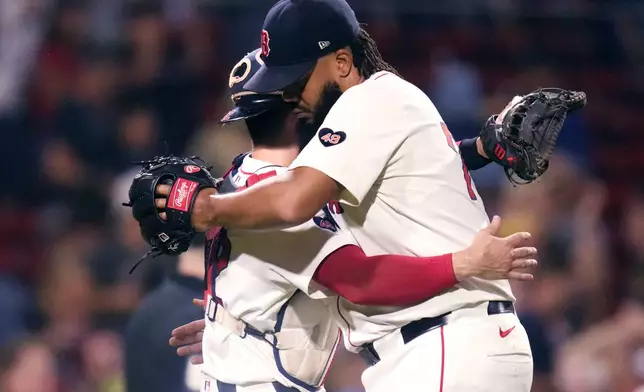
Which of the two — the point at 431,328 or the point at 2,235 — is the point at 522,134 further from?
the point at 2,235

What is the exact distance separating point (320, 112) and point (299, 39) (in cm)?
23

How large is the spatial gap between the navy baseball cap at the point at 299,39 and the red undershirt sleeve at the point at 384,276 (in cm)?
55

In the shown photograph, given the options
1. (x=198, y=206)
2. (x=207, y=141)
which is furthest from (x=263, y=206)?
(x=207, y=141)

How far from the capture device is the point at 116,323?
24.4ft

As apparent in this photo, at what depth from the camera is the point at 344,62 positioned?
A: 11.1 feet

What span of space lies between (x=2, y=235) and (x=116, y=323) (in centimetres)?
162

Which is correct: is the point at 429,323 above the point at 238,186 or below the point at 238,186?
below

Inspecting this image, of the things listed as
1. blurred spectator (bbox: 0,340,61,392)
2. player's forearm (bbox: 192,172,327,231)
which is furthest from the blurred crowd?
player's forearm (bbox: 192,172,327,231)

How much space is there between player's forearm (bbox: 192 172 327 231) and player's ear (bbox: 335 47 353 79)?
1.51 ft

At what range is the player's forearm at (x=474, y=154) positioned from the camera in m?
3.64

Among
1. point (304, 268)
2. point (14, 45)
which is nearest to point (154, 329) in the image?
point (304, 268)

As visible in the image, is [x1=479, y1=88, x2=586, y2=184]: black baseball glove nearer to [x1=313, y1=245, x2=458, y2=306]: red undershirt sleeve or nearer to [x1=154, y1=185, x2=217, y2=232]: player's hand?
[x1=313, y1=245, x2=458, y2=306]: red undershirt sleeve

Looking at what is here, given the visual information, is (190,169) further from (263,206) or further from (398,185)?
(398,185)

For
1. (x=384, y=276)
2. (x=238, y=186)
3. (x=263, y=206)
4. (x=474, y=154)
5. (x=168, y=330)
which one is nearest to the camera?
(x=263, y=206)
